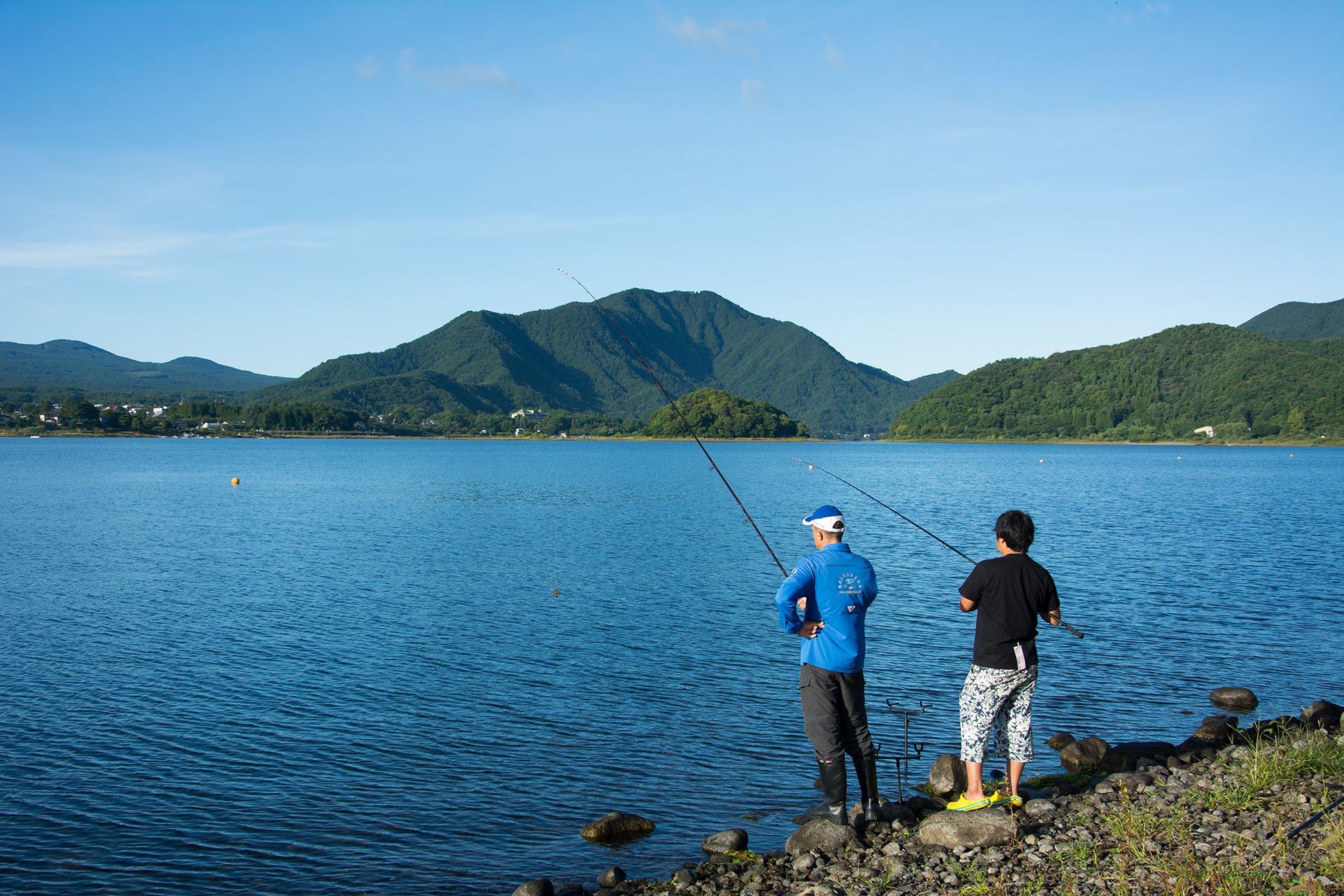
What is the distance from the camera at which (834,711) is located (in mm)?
7805

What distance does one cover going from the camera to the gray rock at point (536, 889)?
26.0 feet

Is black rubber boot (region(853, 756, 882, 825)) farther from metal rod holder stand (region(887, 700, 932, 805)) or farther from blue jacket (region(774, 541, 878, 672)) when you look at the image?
blue jacket (region(774, 541, 878, 672))

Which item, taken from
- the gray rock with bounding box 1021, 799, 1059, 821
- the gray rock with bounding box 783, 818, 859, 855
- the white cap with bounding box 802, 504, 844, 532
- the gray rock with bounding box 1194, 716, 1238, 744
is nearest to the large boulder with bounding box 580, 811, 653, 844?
the gray rock with bounding box 783, 818, 859, 855

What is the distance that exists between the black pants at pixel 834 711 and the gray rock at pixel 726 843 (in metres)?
1.46

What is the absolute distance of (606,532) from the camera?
129 feet

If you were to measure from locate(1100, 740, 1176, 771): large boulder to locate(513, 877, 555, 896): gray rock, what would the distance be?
6.50 meters

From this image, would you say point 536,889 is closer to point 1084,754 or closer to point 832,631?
point 832,631

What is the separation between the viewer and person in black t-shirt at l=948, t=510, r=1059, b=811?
7375 millimetres

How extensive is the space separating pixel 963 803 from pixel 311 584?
21.0 meters

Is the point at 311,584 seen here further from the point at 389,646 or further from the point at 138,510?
the point at 138,510

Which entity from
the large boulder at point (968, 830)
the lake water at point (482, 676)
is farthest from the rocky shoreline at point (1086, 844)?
the lake water at point (482, 676)

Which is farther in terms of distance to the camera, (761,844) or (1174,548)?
(1174,548)

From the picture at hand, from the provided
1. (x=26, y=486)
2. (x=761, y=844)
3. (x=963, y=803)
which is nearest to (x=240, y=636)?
(x=761, y=844)

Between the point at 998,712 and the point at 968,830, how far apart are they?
1.00m
